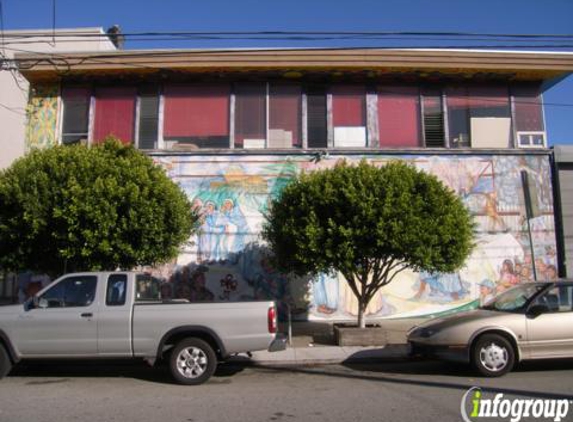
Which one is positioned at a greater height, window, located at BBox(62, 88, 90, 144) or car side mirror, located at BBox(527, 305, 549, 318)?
window, located at BBox(62, 88, 90, 144)

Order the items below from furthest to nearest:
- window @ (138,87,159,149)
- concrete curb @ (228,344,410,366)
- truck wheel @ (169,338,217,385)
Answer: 1. window @ (138,87,159,149)
2. concrete curb @ (228,344,410,366)
3. truck wheel @ (169,338,217,385)

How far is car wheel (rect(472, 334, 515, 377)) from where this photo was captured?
8180 mm

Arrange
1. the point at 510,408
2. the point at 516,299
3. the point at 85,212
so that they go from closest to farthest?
the point at 510,408 → the point at 516,299 → the point at 85,212

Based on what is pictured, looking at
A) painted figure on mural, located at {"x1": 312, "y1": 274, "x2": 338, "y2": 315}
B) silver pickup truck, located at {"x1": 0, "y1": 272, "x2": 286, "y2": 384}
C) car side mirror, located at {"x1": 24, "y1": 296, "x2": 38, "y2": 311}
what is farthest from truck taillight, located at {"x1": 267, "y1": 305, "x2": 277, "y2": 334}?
painted figure on mural, located at {"x1": 312, "y1": 274, "x2": 338, "y2": 315}

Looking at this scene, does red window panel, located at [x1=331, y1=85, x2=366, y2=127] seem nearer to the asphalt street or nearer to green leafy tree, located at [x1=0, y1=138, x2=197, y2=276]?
green leafy tree, located at [x1=0, y1=138, x2=197, y2=276]

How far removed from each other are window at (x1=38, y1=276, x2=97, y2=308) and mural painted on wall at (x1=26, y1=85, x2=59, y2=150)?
9284 mm

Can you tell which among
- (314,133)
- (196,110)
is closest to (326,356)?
(314,133)

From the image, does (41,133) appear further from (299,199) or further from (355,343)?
(355,343)

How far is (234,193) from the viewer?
51.6 ft

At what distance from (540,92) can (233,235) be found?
34.8 feet

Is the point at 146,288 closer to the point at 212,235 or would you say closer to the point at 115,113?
the point at 212,235

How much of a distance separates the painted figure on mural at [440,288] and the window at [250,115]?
634 cm

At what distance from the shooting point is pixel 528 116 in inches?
655

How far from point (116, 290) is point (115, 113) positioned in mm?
9579
